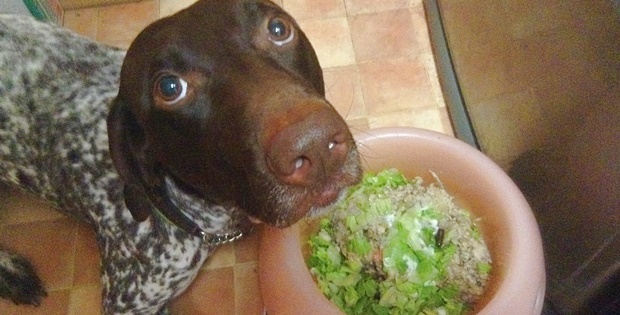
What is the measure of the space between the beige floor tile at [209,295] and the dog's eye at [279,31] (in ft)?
3.67

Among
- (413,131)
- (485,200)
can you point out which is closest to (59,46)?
(413,131)

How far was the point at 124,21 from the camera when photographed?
304 centimetres

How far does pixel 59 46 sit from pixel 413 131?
1.22 metres

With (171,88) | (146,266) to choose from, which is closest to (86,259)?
(146,266)

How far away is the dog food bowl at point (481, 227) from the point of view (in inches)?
66.7

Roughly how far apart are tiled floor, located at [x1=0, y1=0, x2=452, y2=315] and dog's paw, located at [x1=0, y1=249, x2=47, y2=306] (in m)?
0.04

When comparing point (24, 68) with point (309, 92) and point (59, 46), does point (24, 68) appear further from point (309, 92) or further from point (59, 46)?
point (309, 92)

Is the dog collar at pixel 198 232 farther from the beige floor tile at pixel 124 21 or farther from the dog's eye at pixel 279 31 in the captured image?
the beige floor tile at pixel 124 21

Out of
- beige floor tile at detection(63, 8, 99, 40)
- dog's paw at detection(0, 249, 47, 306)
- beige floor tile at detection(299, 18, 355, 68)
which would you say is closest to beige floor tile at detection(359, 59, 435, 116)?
beige floor tile at detection(299, 18, 355, 68)

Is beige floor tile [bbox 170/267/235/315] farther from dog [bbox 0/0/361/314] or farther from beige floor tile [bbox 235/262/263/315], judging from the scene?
dog [bbox 0/0/361/314]

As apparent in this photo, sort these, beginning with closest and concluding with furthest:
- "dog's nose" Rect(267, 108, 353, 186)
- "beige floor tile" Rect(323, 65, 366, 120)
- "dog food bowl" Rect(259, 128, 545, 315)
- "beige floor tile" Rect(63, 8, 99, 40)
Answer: "dog's nose" Rect(267, 108, 353, 186) < "dog food bowl" Rect(259, 128, 545, 315) < "beige floor tile" Rect(323, 65, 366, 120) < "beige floor tile" Rect(63, 8, 99, 40)

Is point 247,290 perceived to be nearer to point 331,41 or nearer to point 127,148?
point 127,148

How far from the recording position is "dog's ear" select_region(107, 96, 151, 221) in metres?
1.57

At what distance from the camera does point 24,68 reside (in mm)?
A: 2033
